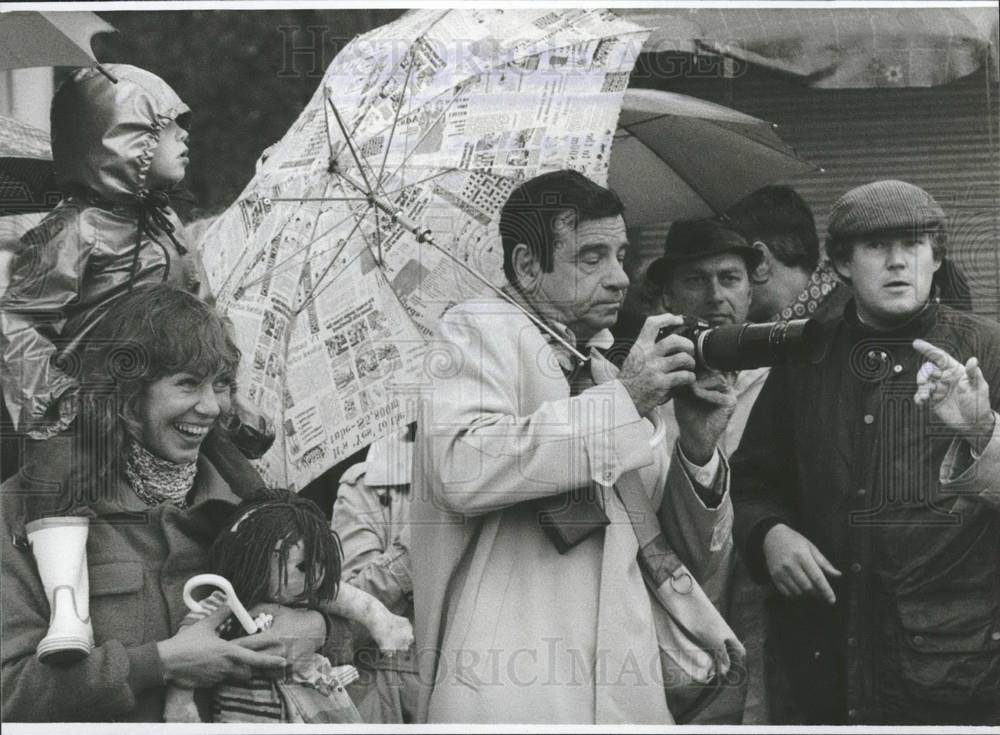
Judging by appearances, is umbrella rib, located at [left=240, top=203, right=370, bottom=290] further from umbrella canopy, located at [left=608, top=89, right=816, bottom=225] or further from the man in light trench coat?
umbrella canopy, located at [left=608, top=89, right=816, bottom=225]

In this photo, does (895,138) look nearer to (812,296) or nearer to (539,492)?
(812,296)

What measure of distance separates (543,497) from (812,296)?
125cm

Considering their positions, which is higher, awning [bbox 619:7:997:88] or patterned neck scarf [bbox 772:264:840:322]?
awning [bbox 619:7:997:88]

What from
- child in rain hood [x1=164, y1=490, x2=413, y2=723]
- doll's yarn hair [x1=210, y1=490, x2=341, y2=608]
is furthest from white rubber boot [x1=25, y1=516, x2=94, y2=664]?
doll's yarn hair [x1=210, y1=490, x2=341, y2=608]

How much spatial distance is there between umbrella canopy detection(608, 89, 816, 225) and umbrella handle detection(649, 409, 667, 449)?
0.71 m

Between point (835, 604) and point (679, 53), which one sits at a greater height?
point (679, 53)

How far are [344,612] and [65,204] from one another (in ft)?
5.71

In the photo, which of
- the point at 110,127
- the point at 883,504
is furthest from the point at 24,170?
the point at 883,504

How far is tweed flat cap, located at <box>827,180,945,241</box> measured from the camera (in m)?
6.82

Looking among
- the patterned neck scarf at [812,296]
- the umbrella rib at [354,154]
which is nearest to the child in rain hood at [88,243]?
the umbrella rib at [354,154]

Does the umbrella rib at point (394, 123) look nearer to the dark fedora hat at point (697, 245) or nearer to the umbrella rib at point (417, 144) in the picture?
the umbrella rib at point (417, 144)

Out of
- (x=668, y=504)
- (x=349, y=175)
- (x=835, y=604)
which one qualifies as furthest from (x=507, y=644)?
(x=349, y=175)

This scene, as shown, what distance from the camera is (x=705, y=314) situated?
6.85m

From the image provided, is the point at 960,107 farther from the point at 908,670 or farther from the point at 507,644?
the point at 507,644
